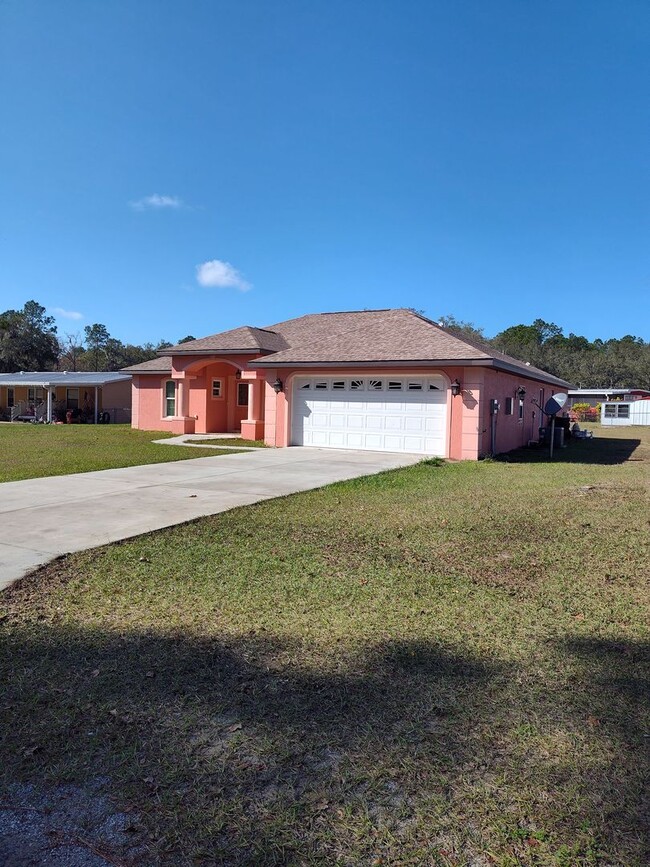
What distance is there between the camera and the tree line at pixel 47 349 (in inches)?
2229

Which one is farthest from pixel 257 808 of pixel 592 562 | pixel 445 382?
pixel 445 382

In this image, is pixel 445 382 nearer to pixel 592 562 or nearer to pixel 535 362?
pixel 592 562


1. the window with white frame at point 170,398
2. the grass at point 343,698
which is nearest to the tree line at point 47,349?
the window with white frame at point 170,398

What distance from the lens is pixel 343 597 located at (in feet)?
16.1

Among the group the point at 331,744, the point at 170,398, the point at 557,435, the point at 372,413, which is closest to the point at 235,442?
the point at 372,413

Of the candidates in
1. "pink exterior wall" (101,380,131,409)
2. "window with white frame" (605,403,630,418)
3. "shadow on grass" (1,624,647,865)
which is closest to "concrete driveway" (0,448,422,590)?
"shadow on grass" (1,624,647,865)

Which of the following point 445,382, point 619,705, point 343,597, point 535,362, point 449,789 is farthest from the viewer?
point 535,362

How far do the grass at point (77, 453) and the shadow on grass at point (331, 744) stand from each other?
8.81m

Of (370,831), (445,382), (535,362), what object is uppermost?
(535,362)

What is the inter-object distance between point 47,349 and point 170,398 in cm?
4034

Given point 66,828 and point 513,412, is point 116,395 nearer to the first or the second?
point 513,412

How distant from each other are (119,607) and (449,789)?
3009mm

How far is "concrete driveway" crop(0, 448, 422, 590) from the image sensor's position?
652 centimetres

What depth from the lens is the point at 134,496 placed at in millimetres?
9422
